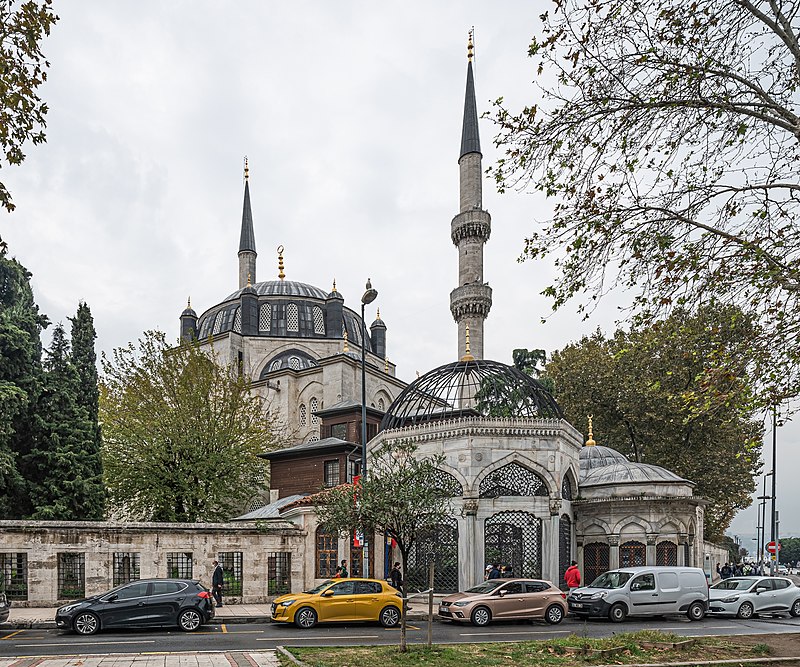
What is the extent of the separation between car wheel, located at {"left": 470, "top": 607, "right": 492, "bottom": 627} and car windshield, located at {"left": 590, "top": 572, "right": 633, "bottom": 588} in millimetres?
3799

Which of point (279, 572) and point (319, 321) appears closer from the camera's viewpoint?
point (279, 572)

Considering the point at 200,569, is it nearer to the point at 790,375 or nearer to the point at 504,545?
the point at 504,545

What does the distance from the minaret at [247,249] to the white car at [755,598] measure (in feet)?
154

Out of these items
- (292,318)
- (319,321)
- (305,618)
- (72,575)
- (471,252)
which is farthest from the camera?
(319,321)

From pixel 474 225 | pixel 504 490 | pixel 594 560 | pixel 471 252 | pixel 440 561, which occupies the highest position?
pixel 474 225

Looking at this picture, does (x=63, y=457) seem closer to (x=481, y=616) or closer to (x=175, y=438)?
(x=175, y=438)

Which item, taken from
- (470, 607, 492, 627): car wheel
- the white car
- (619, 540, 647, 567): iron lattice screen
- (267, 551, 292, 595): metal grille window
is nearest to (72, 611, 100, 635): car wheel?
(267, 551, 292, 595): metal grille window

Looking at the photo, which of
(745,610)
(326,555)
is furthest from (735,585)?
(326,555)

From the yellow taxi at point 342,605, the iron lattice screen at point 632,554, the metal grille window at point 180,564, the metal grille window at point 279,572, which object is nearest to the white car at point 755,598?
the iron lattice screen at point 632,554

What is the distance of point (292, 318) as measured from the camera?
183 ft

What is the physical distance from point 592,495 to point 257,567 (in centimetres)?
1276

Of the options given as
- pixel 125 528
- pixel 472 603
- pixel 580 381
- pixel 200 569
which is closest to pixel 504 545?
pixel 472 603

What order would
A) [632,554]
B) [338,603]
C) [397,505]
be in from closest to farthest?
[397,505] < [338,603] < [632,554]

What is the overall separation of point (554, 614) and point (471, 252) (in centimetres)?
2404
